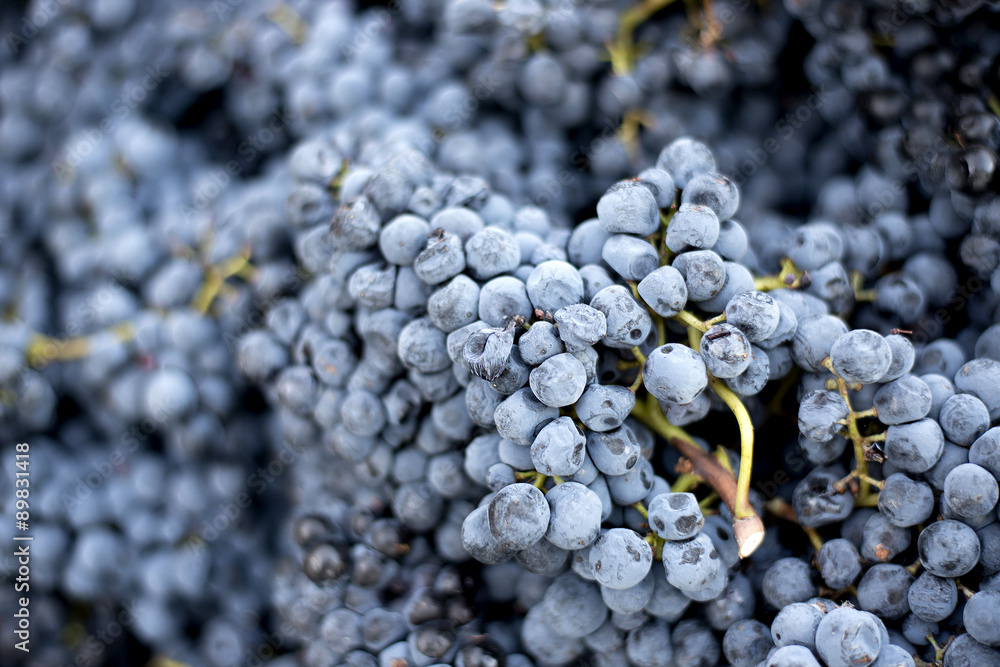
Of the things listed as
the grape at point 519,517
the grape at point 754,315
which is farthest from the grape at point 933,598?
the grape at point 519,517

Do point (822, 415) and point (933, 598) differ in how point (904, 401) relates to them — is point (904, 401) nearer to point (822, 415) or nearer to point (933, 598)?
point (822, 415)

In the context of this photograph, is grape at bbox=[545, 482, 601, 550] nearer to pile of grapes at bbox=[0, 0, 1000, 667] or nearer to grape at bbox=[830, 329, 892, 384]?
pile of grapes at bbox=[0, 0, 1000, 667]

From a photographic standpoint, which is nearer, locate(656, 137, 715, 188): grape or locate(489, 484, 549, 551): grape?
locate(489, 484, 549, 551): grape

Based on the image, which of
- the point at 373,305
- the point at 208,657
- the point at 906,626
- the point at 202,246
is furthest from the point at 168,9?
the point at 906,626

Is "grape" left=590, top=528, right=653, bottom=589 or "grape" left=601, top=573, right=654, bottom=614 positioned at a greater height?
"grape" left=590, top=528, right=653, bottom=589

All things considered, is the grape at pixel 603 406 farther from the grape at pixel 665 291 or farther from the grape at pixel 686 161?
the grape at pixel 686 161

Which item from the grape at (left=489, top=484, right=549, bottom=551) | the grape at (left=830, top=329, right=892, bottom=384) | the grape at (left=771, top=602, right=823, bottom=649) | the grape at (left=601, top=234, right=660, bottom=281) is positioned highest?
the grape at (left=601, top=234, right=660, bottom=281)

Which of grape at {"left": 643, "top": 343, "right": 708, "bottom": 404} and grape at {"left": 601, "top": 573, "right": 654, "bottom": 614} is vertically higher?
grape at {"left": 643, "top": 343, "right": 708, "bottom": 404}

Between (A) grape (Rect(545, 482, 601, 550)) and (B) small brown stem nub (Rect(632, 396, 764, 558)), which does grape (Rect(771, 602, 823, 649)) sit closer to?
(B) small brown stem nub (Rect(632, 396, 764, 558))

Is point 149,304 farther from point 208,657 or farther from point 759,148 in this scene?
point 759,148

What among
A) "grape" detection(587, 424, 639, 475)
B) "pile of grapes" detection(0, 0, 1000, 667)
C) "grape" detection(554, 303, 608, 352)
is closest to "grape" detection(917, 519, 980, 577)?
"pile of grapes" detection(0, 0, 1000, 667)

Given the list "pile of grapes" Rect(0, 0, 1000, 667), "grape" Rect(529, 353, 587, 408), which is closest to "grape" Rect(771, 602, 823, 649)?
"pile of grapes" Rect(0, 0, 1000, 667)
